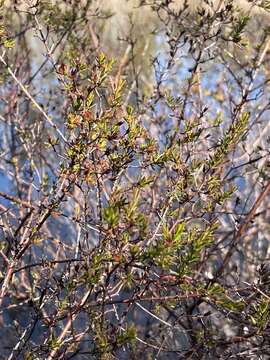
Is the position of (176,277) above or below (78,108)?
below

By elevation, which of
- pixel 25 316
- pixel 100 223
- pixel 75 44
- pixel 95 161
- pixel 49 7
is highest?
pixel 75 44

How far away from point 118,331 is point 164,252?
1.76ft

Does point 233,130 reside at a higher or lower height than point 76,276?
higher

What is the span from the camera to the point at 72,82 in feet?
5.45

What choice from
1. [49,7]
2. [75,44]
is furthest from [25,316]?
[49,7]

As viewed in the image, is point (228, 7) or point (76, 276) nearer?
point (76, 276)

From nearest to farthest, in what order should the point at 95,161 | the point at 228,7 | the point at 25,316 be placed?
1. the point at 95,161
2. the point at 228,7
3. the point at 25,316

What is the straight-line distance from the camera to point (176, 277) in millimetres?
1594

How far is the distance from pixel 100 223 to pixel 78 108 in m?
0.38

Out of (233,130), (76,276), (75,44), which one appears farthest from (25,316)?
(233,130)

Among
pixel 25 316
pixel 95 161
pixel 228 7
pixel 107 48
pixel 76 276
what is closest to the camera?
pixel 95 161

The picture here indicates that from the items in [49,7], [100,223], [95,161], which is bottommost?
[100,223]

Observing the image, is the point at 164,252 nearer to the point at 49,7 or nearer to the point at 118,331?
the point at 118,331

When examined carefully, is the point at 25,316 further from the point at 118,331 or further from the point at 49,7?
the point at 118,331
